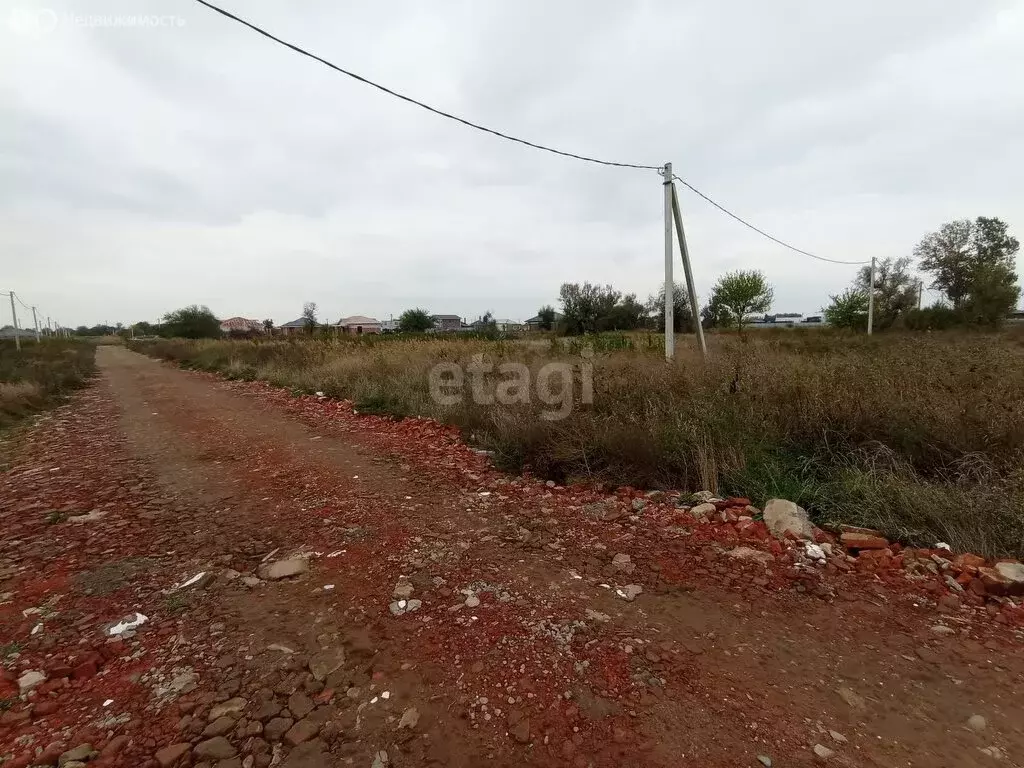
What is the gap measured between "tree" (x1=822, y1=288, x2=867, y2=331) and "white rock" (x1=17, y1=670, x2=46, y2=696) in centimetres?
3681

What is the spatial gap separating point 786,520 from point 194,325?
205 feet

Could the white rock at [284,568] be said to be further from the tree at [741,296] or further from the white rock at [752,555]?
the tree at [741,296]

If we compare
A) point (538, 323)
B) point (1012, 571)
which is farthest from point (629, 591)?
point (538, 323)

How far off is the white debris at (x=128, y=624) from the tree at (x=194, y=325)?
5715 cm

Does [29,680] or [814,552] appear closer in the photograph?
[29,680]

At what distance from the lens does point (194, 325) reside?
51.7m

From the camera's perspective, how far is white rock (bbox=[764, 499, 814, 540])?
9.95 feet

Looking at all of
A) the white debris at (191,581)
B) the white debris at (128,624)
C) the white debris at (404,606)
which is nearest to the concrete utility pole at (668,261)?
the white debris at (404,606)

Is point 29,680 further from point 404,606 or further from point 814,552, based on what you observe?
point 814,552

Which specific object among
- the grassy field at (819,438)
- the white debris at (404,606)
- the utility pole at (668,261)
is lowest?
the white debris at (404,606)

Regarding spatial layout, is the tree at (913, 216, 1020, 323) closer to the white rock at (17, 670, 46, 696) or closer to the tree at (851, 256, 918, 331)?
the tree at (851, 256, 918, 331)

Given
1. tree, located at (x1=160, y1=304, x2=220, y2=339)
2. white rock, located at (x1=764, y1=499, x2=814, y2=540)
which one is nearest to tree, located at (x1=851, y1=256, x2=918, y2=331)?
white rock, located at (x1=764, y1=499, x2=814, y2=540)

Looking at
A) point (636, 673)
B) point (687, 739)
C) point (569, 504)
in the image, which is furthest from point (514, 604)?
point (569, 504)

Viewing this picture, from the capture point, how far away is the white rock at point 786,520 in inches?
119
